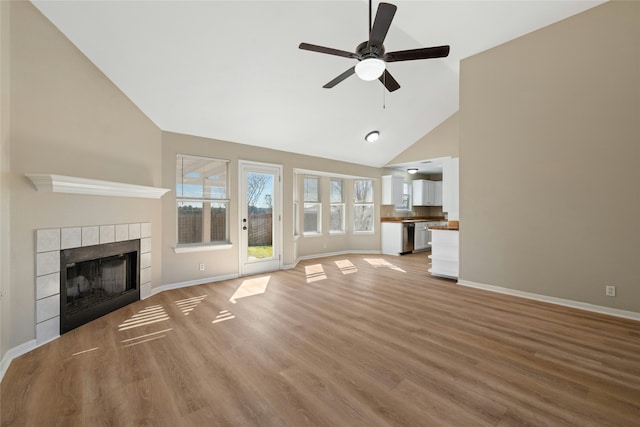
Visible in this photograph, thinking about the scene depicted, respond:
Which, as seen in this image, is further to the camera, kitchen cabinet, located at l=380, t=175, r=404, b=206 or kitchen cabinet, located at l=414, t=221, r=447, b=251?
kitchen cabinet, located at l=414, t=221, r=447, b=251

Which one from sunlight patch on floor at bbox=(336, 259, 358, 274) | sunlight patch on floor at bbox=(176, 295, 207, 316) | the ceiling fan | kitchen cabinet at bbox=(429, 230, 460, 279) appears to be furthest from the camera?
sunlight patch on floor at bbox=(336, 259, 358, 274)

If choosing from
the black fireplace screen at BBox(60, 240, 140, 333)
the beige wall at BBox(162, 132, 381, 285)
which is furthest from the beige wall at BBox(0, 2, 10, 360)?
the beige wall at BBox(162, 132, 381, 285)

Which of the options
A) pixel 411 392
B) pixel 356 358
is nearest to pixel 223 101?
pixel 356 358

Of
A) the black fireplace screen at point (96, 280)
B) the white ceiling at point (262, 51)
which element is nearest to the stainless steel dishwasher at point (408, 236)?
the white ceiling at point (262, 51)

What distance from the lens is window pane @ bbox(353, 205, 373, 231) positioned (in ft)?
25.2

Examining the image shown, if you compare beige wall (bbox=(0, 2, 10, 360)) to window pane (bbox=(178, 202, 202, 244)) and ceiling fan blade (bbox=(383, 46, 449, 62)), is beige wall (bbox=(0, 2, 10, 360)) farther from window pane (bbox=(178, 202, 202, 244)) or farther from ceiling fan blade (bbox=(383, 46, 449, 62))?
ceiling fan blade (bbox=(383, 46, 449, 62))

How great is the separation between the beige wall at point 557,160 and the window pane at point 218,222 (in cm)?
399

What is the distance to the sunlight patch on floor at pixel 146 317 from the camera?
2.90m

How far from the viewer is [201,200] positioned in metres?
4.52

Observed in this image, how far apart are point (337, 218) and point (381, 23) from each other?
5631 mm

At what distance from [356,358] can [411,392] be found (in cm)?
52

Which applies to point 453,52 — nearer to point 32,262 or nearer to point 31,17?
point 31,17

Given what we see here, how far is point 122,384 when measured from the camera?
1.91 m

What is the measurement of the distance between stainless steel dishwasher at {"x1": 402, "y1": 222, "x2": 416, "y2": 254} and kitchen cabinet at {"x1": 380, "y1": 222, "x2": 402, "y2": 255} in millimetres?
136
